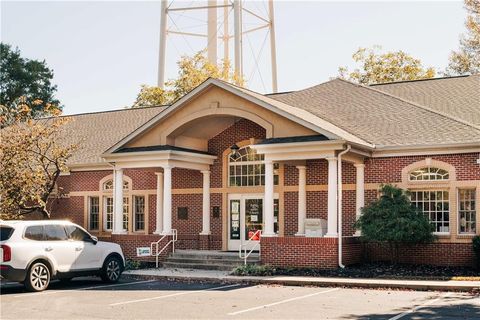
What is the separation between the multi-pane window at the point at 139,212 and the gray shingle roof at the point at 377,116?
273 inches

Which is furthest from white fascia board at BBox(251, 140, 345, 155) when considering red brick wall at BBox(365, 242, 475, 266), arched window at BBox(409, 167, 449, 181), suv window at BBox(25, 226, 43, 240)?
suv window at BBox(25, 226, 43, 240)

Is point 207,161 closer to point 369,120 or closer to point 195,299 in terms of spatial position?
point 369,120

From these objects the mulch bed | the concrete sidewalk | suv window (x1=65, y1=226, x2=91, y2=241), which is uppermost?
suv window (x1=65, y1=226, x2=91, y2=241)

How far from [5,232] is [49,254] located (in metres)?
1.24

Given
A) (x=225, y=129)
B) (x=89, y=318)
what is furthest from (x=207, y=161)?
(x=89, y=318)

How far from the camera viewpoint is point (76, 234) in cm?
1916

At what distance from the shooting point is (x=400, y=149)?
22688mm

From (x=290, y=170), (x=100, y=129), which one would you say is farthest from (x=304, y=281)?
(x=100, y=129)

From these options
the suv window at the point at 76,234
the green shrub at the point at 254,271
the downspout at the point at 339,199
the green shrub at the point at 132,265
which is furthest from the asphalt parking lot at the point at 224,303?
the green shrub at the point at 132,265

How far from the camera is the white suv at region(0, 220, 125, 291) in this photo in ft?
56.0

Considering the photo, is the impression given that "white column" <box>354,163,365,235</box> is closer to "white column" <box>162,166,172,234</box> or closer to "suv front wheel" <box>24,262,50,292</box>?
"white column" <box>162,166,172,234</box>

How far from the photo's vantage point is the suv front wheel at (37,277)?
17406 millimetres

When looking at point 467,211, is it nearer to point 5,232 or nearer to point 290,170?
point 290,170

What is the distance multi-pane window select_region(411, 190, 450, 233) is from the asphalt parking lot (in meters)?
5.44
